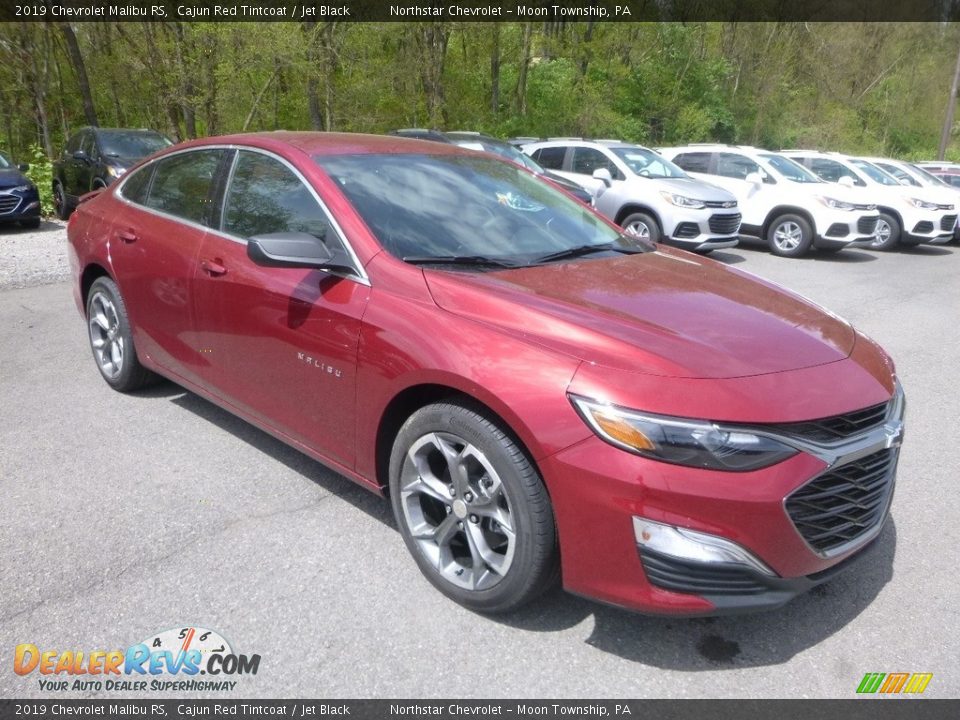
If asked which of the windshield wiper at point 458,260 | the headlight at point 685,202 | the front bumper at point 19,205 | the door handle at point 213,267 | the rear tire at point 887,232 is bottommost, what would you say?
the rear tire at point 887,232

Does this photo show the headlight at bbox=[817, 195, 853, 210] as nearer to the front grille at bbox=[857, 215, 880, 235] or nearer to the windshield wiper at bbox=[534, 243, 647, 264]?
the front grille at bbox=[857, 215, 880, 235]

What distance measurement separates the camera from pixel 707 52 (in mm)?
35312

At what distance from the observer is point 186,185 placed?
162 inches

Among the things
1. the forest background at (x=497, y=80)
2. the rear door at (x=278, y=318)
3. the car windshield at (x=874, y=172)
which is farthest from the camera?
the forest background at (x=497, y=80)

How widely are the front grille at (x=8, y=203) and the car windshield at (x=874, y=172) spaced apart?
15227 mm

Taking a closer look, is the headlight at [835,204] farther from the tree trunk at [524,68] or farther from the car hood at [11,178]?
the tree trunk at [524,68]

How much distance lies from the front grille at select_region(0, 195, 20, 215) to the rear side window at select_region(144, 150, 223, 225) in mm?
9166

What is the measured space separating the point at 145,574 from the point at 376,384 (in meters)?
1.18

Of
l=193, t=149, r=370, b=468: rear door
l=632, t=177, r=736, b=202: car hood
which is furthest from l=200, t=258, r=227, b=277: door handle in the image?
l=632, t=177, r=736, b=202: car hood

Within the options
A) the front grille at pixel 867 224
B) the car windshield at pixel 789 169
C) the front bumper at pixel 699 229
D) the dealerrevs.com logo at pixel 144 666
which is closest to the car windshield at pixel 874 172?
the car windshield at pixel 789 169

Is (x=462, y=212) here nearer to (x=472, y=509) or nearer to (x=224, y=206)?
(x=224, y=206)

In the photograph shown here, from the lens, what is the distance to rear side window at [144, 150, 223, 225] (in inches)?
153

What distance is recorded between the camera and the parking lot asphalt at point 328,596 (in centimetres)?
243

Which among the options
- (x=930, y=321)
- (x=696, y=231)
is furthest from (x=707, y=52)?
(x=930, y=321)
